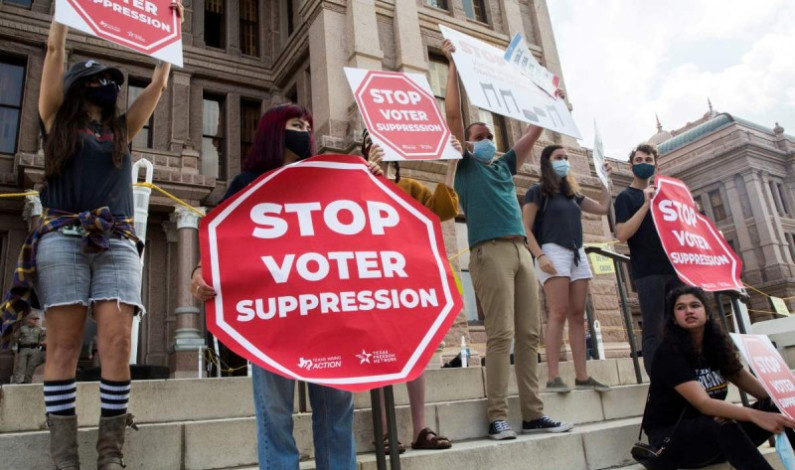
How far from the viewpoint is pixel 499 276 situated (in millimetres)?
3781

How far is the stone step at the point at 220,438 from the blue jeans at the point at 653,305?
0.62m

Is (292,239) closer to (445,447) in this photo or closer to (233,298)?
(233,298)

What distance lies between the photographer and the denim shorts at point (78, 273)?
2480mm

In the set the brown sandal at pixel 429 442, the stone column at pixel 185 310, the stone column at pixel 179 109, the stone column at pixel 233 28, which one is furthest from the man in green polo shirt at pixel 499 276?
the stone column at pixel 233 28

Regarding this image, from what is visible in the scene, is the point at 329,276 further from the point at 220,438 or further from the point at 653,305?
the point at 653,305

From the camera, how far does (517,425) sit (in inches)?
155

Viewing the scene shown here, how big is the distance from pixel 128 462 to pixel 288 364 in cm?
144

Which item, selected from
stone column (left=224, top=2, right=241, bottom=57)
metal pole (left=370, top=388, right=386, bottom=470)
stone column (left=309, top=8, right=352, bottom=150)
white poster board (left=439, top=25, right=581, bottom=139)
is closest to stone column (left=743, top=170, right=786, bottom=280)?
stone column (left=309, top=8, right=352, bottom=150)

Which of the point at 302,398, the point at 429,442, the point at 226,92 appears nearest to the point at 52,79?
the point at 302,398

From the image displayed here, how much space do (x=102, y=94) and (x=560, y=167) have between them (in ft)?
11.3

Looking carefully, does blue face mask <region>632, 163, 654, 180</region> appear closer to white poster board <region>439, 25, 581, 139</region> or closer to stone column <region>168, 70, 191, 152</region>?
white poster board <region>439, 25, 581, 139</region>

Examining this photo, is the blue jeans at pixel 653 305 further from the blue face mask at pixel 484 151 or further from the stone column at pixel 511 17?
the stone column at pixel 511 17

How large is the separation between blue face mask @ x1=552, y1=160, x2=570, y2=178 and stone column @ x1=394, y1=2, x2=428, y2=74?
23.3 ft

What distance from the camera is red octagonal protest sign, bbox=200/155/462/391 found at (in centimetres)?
197
